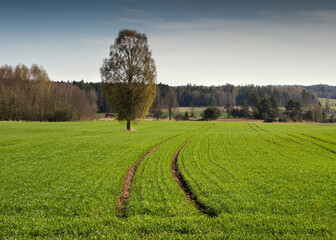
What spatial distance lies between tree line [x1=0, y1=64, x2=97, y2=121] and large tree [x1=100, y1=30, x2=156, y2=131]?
58.3 metres

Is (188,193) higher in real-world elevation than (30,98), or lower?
lower

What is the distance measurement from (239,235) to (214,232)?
2.89 ft

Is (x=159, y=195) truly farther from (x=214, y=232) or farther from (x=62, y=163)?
(x=62, y=163)

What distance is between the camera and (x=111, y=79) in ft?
147

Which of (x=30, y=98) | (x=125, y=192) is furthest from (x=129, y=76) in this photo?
(x=30, y=98)

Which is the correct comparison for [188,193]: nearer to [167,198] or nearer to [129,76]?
[167,198]

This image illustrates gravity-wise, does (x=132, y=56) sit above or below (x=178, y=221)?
above

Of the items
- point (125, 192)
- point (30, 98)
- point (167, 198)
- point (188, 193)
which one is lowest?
point (125, 192)

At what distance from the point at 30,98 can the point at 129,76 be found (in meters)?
62.9

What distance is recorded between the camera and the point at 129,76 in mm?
44938

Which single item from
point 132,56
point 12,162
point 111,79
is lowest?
point 12,162

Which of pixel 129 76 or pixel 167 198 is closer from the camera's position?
pixel 167 198

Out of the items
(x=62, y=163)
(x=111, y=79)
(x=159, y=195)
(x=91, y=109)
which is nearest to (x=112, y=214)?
(x=159, y=195)

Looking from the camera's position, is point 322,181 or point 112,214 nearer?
point 112,214
